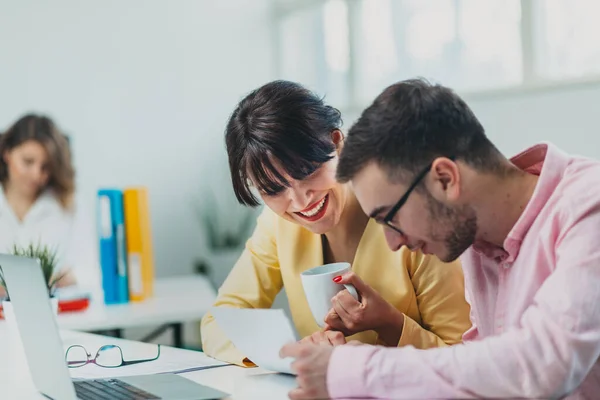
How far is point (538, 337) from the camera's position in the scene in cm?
111

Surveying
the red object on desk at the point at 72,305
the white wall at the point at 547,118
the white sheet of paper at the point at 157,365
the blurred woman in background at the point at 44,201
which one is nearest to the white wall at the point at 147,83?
the blurred woman in background at the point at 44,201

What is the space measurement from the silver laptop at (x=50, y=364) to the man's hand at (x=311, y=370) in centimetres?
20

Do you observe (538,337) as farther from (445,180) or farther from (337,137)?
(337,137)

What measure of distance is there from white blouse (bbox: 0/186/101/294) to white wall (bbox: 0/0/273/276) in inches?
15.4

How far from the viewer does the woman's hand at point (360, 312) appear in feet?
5.11

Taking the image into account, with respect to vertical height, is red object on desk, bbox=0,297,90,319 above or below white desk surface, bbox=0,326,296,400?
below

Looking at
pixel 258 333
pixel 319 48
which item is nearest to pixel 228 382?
pixel 258 333

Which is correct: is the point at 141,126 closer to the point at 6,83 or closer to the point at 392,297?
→ the point at 6,83

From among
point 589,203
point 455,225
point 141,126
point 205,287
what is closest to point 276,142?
point 455,225

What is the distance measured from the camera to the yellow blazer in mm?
1752

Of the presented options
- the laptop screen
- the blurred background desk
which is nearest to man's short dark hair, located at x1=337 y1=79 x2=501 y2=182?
the laptop screen

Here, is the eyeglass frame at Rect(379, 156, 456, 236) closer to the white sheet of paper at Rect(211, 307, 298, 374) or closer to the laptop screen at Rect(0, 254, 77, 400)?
the white sheet of paper at Rect(211, 307, 298, 374)

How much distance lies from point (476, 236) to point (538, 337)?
26cm

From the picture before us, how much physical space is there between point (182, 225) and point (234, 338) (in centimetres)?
264
